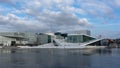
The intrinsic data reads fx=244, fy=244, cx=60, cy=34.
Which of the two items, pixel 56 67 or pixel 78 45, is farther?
pixel 78 45

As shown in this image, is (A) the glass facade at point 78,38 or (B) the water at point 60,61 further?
(A) the glass facade at point 78,38

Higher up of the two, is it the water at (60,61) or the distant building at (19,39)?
the distant building at (19,39)

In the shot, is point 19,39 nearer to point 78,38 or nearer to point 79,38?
point 78,38

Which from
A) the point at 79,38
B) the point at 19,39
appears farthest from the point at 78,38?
the point at 19,39

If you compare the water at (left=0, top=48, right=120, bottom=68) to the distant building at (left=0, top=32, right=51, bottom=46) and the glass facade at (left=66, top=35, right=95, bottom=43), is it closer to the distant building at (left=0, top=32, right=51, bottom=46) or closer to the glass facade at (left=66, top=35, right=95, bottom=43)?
the glass facade at (left=66, top=35, right=95, bottom=43)

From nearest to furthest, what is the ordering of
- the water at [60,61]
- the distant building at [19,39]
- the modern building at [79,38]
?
1. the water at [60,61]
2. the modern building at [79,38]
3. the distant building at [19,39]

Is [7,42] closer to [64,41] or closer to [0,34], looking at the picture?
[0,34]

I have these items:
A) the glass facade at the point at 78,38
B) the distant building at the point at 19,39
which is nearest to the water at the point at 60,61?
the glass facade at the point at 78,38

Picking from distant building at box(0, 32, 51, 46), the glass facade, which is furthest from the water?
distant building at box(0, 32, 51, 46)

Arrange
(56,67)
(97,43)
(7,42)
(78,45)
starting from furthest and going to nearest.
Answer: (7,42)
(97,43)
(78,45)
(56,67)

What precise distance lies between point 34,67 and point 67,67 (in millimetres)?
3942

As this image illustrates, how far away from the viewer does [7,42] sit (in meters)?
183

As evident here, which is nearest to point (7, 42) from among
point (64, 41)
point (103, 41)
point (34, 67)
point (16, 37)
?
point (16, 37)

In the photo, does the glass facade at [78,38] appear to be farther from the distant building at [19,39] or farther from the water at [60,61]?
the water at [60,61]
